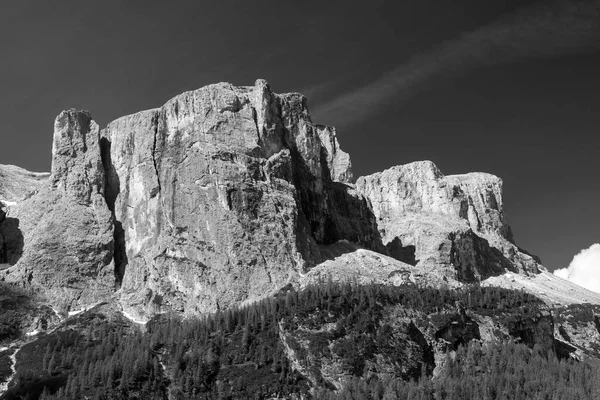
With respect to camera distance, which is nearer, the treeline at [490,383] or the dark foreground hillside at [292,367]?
the treeline at [490,383]

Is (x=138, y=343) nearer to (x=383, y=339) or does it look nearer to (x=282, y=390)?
(x=282, y=390)

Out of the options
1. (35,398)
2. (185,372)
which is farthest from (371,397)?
(35,398)

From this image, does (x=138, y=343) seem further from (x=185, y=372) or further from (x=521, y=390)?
(x=521, y=390)

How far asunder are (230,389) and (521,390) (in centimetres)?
6465

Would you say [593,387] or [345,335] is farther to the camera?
[345,335]

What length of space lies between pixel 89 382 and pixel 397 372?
2792 inches

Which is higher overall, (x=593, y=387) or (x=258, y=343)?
(x=258, y=343)

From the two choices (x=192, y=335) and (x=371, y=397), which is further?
(x=192, y=335)

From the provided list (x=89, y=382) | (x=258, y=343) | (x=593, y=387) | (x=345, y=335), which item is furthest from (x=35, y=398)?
(x=593, y=387)

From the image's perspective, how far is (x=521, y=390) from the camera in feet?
580

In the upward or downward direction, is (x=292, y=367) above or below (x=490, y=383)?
above

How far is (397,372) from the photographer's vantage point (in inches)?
7426

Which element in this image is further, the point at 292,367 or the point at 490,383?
the point at 292,367

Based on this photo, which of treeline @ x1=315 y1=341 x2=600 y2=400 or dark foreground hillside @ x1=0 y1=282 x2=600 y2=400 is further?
dark foreground hillside @ x1=0 y1=282 x2=600 y2=400
